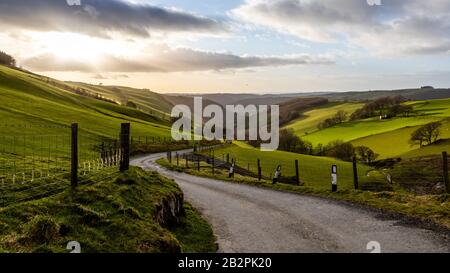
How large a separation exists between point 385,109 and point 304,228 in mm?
183438

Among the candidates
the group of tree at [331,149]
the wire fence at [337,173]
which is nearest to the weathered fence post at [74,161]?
the wire fence at [337,173]

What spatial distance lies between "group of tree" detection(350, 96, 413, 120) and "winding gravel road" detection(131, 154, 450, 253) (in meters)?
161

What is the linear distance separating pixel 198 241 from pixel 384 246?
→ 20.5 ft

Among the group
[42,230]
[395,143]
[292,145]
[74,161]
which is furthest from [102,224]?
[292,145]

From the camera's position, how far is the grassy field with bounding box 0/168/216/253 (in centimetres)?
1077

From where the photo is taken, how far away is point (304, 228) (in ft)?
52.2

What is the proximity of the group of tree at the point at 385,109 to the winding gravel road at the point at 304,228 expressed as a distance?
529 ft

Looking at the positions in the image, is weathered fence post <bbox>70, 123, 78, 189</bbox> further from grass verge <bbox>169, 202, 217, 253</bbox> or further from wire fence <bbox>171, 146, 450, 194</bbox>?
wire fence <bbox>171, 146, 450, 194</bbox>

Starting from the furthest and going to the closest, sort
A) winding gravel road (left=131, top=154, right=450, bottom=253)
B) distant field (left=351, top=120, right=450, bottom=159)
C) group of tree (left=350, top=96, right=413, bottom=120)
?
group of tree (left=350, top=96, right=413, bottom=120)
distant field (left=351, top=120, right=450, bottom=159)
winding gravel road (left=131, top=154, right=450, bottom=253)

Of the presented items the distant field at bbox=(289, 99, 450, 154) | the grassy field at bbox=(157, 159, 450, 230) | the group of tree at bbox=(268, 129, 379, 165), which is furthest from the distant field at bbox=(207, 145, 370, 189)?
the distant field at bbox=(289, 99, 450, 154)

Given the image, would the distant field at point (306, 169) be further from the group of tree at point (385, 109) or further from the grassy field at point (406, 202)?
the group of tree at point (385, 109)

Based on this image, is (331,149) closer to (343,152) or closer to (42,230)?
(343,152)

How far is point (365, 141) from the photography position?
13012 centimetres
